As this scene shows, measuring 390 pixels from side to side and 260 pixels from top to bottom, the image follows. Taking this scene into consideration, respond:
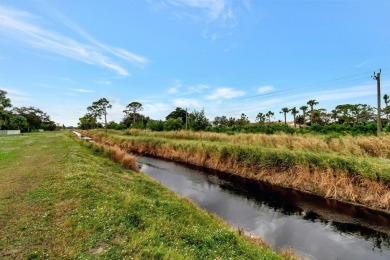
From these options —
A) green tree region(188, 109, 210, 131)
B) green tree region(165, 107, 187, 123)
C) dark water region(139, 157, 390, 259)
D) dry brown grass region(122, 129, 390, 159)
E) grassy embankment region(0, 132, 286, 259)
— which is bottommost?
dark water region(139, 157, 390, 259)

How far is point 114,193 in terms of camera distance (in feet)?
26.4

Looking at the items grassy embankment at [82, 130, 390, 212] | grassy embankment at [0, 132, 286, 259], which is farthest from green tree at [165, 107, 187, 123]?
grassy embankment at [0, 132, 286, 259]

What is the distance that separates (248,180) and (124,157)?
9.39 m

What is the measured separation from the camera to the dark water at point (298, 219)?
7348 millimetres

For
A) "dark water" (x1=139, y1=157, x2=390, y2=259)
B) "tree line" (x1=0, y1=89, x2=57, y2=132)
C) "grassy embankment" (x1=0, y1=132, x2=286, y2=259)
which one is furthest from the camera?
"tree line" (x1=0, y1=89, x2=57, y2=132)

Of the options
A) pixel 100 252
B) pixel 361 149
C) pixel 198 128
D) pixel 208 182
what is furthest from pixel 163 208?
pixel 198 128

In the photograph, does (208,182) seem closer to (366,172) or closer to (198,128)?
(366,172)

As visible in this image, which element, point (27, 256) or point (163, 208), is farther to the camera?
point (163, 208)

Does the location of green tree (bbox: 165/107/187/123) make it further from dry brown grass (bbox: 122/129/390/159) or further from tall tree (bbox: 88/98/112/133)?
dry brown grass (bbox: 122/129/390/159)

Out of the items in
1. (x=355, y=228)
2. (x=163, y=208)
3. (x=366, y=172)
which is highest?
(x=366, y=172)

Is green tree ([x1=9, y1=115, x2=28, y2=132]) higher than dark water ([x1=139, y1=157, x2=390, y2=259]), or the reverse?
green tree ([x1=9, y1=115, x2=28, y2=132])

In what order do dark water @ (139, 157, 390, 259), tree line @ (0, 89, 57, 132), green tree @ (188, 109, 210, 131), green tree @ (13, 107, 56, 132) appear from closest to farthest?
dark water @ (139, 157, 390, 259) → green tree @ (188, 109, 210, 131) → tree line @ (0, 89, 57, 132) → green tree @ (13, 107, 56, 132)

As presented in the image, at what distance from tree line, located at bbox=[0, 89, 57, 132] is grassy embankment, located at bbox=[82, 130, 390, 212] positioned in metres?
69.5

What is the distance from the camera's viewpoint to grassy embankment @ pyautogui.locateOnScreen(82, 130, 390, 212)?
10.2m
